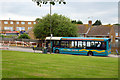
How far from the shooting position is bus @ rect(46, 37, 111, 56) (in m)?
29.0

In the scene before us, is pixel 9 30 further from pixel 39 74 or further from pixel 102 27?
pixel 39 74

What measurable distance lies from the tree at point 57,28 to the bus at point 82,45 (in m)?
15.7

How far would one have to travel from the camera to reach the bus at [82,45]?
28950 mm

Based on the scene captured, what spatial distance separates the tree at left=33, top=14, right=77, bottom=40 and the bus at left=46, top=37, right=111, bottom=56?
15.7 metres

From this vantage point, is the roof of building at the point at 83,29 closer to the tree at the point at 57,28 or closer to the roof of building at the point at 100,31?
the roof of building at the point at 100,31

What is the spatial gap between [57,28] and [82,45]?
1950 centimetres

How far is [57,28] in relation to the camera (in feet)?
160

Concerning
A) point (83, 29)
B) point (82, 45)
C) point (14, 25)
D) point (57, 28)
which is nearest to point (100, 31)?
point (83, 29)

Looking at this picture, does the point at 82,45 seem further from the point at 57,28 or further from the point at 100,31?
the point at 100,31

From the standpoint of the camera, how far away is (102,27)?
68.6 meters

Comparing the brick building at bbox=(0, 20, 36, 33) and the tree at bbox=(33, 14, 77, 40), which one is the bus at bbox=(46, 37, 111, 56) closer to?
the tree at bbox=(33, 14, 77, 40)

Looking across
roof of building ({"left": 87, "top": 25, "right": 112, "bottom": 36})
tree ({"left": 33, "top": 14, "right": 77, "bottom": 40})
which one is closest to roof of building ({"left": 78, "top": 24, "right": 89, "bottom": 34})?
roof of building ({"left": 87, "top": 25, "right": 112, "bottom": 36})

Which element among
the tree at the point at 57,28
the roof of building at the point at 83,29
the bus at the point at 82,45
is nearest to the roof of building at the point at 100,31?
the roof of building at the point at 83,29

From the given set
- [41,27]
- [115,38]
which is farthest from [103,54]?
[115,38]
